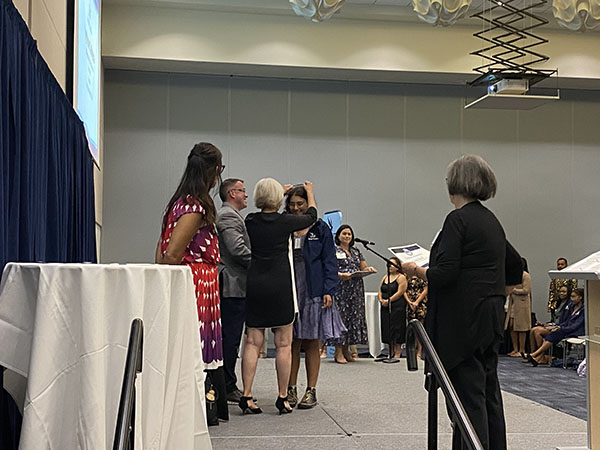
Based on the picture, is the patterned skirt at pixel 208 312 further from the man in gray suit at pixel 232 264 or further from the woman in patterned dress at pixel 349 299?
the woman in patterned dress at pixel 349 299

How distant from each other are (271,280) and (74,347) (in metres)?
2.55

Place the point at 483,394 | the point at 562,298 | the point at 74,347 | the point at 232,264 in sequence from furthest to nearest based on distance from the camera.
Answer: the point at 562,298, the point at 232,264, the point at 483,394, the point at 74,347

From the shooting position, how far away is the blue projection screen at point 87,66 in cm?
552

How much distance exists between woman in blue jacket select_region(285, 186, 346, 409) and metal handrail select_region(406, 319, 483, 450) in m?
2.14

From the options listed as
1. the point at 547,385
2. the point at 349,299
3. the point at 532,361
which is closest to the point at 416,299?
the point at 349,299

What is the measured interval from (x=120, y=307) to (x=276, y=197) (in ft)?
8.45

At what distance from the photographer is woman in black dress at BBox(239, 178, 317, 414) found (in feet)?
14.8

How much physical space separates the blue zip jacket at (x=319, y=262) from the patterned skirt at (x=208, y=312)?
134 centimetres

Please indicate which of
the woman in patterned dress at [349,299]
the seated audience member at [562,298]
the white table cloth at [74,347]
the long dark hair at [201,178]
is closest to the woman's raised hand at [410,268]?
the long dark hair at [201,178]

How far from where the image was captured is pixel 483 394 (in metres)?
2.95

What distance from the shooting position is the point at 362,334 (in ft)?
26.9

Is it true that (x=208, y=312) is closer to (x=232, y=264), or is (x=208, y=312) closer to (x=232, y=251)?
(x=232, y=251)

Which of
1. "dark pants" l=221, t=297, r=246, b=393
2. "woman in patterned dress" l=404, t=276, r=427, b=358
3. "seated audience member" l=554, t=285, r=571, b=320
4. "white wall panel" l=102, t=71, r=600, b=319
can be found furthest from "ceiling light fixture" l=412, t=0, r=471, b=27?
"white wall panel" l=102, t=71, r=600, b=319

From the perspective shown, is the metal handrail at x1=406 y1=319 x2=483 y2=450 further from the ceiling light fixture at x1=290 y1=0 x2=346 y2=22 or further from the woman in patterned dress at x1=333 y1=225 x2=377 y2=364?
the woman in patterned dress at x1=333 y1=225 x2=377 y2=364
